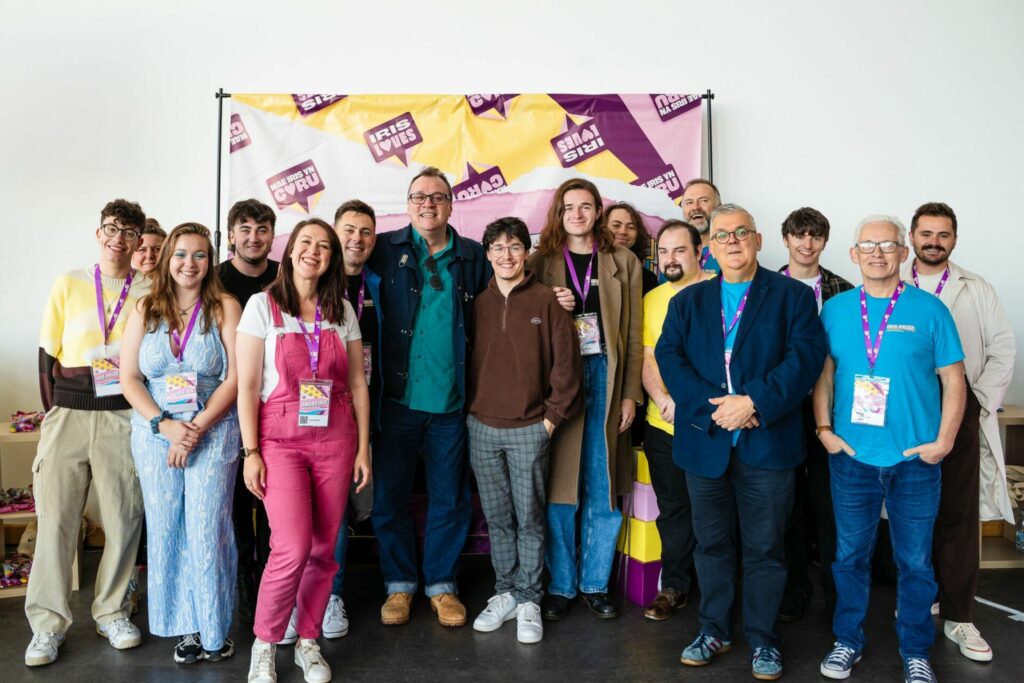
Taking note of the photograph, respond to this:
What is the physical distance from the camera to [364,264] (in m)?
3.00

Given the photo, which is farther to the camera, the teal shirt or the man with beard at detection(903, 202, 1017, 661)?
the teal shirt

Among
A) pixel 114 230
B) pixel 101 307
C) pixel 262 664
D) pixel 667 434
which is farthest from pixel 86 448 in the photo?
pixel 667 434

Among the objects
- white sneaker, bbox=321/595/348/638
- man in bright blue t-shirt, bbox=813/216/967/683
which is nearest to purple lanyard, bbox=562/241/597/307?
man in bright blue t-shirt, bbox=813/216/967/683

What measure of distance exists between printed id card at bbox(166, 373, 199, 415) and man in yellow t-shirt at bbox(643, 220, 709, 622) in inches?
68.1

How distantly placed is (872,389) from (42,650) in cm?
307

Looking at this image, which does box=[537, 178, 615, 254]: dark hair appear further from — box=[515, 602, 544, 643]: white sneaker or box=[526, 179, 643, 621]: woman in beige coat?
box=[515, 602, 544, 643]: white sneaker

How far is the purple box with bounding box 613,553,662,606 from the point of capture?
3178mm

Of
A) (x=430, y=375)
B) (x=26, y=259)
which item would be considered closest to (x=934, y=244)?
(x=430, y=375)

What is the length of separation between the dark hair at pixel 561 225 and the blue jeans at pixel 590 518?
489 millimetres

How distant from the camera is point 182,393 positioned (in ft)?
8.14

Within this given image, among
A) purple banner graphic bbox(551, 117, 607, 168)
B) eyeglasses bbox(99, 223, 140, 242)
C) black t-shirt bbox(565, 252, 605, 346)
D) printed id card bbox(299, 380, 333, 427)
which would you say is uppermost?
purple banner graphic bbox(551, 117, 607, 168)

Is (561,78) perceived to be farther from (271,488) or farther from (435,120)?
(271,488)

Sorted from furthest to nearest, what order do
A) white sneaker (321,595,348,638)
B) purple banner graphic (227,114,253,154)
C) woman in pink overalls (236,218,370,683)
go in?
purple banner graphic (227,114,253,154) → white sneaker (321,595,348,638) → woman in pink overalls (236,218,370,683)

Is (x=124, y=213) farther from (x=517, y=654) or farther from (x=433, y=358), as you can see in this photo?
(x=517, y=654)
